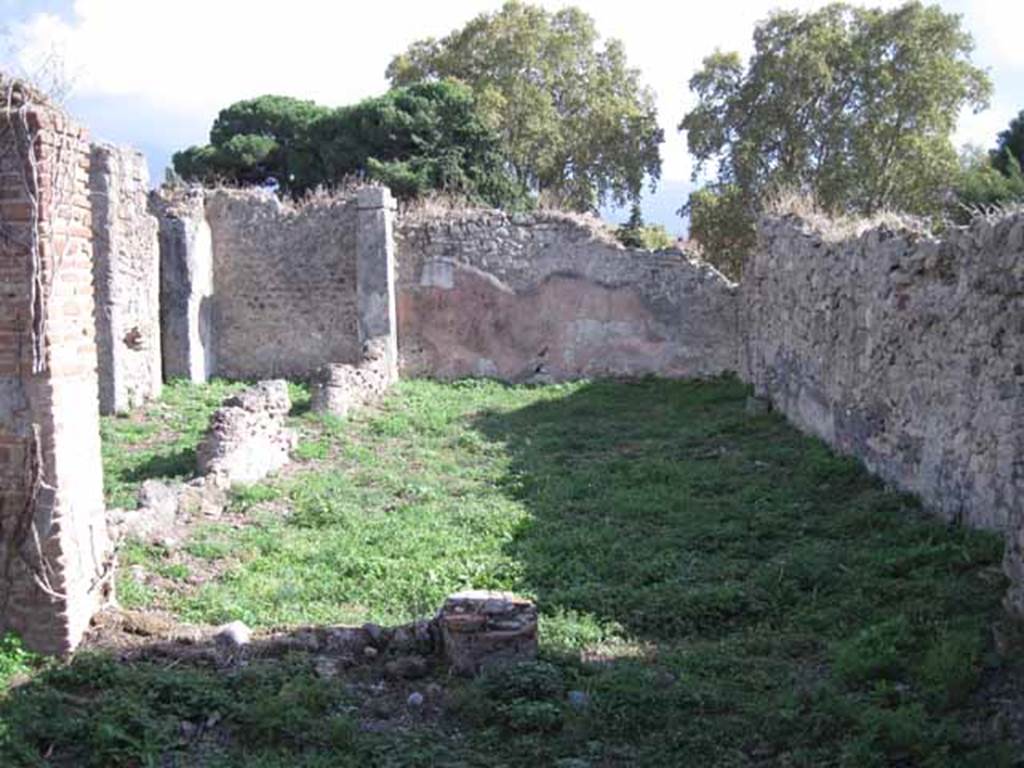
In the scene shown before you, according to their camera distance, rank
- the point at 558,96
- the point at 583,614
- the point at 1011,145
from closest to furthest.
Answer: the point at 583,614, the point at 1011,145, the point at 558,96

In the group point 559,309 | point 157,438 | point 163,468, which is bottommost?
point 163,468

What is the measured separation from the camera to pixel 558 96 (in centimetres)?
2866

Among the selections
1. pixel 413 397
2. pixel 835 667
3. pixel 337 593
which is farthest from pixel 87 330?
pixel 413 397

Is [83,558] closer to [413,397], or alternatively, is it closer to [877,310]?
[877,310]

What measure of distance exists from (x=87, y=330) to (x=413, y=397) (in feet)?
27.3

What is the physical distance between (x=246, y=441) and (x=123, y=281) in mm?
4476

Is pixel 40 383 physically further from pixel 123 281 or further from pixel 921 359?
pixel 123 281

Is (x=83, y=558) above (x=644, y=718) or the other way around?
above

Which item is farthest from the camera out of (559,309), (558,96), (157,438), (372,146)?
(558,96)

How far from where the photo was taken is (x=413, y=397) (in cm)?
1347

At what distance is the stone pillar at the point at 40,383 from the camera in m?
4.74

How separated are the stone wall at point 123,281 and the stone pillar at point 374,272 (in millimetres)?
2968

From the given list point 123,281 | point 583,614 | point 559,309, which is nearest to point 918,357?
point 583,614

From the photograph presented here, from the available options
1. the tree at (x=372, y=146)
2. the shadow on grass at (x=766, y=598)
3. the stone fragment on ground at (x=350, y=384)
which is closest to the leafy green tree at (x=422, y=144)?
the tree at (x=372, y=146)
